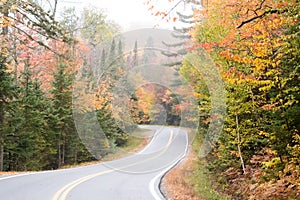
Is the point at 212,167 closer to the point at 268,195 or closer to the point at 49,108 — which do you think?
the point at 268,195

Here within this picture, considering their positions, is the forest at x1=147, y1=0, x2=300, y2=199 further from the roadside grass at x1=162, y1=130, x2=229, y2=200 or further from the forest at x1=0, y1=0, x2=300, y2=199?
the roadside grass at x1=162, y1=130, x2=229, y2=200

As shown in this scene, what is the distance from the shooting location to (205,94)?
15.8 m

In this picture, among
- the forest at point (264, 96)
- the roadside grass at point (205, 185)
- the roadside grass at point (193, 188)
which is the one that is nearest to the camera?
the forest at point (264, 96)

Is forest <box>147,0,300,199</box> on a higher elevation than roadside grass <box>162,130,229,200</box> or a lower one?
higher

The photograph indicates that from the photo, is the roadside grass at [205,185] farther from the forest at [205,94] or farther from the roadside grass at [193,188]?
the forest at [205,94]

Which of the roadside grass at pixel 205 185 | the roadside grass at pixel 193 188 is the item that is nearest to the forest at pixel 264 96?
the roadside grass at pixel 205 185

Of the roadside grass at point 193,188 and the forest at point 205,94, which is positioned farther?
the roadside grass at point 193,188

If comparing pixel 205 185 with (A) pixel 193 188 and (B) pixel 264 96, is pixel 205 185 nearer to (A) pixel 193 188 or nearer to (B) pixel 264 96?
(A) pixel 193 188

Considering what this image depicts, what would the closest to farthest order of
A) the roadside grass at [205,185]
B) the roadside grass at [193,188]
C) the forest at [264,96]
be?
the forest at [264,96], the roadside grass at [193,188], the roadside grass at [205,185]

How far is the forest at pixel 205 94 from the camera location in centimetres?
765

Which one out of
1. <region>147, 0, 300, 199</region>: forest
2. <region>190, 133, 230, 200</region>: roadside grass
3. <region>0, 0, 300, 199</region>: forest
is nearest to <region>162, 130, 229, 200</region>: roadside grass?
<region>190, 133, 230, 200</region>: roadside grass

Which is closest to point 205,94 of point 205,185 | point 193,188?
point 205,185

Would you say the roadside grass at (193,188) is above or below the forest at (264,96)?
below

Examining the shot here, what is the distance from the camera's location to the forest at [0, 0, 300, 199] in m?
7.65
